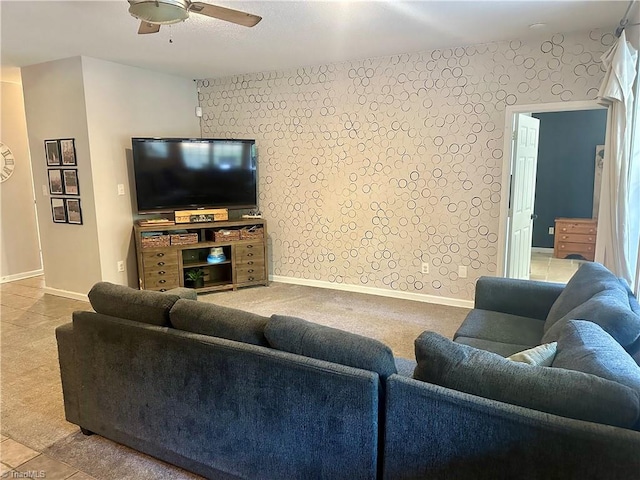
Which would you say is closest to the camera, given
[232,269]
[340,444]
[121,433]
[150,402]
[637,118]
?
[340,444]

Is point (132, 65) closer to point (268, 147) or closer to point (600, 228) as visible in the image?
point (268, 147)

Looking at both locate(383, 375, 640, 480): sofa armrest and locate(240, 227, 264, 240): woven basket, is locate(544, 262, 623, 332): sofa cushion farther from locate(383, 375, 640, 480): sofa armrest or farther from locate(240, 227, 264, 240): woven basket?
locate(240, 227, 264, 240): woven basket

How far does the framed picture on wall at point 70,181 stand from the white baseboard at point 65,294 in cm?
114

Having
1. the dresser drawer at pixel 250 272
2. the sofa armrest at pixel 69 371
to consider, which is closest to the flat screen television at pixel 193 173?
the dresser drawer at pixel 250 272

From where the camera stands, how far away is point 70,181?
187 inches

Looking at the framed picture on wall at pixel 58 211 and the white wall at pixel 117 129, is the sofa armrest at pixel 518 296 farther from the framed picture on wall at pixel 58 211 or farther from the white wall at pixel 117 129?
the framed picture on wall at pixel 58 211

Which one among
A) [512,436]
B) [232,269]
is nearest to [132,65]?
[232,269]

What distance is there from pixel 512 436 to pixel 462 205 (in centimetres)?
331

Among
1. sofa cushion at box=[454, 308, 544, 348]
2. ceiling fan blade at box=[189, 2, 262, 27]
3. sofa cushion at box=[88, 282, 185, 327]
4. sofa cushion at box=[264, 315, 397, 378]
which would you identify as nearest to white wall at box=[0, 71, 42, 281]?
ceiling fan blade at box=[189, 2, 262, 27]

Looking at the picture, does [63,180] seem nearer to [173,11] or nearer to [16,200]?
[16,200]

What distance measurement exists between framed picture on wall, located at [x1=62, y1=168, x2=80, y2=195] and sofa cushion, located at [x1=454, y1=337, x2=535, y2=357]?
13.9 feet

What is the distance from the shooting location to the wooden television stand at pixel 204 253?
15.8 ft

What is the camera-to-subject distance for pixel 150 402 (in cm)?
205

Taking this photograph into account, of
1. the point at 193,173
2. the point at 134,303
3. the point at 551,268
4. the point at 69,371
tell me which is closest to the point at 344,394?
the point at 134,303
